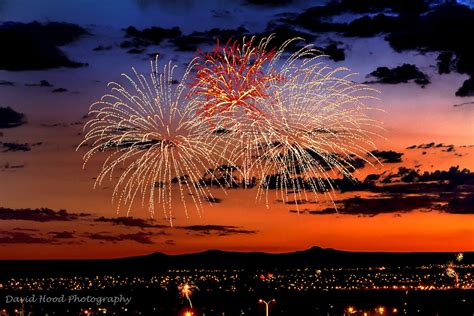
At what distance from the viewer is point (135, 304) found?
18538cm

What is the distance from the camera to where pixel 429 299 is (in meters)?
195

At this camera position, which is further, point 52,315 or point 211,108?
point 52,315

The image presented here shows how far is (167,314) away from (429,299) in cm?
7830

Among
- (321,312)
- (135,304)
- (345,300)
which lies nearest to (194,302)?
(135,304)

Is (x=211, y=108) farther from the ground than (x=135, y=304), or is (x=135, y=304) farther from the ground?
(x=211, y=108)

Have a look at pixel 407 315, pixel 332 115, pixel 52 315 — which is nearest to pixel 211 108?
pixel 332 115

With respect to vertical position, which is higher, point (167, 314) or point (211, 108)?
point (211, 108)

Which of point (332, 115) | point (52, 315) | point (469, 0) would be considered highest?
point (469, 0)

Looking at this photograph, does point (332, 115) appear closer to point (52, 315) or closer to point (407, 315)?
point (407, 315)

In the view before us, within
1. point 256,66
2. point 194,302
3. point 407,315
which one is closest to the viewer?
point 256,66

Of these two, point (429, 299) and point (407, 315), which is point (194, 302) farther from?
point (407, 315)

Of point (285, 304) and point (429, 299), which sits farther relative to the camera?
point (429, 299)

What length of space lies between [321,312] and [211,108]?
111850 mm

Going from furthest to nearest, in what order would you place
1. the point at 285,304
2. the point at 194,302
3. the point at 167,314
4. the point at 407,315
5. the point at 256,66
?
the point at 194,302, the point at 285,304, the point at 167,314, the point at 407,315, the point at 256,66
